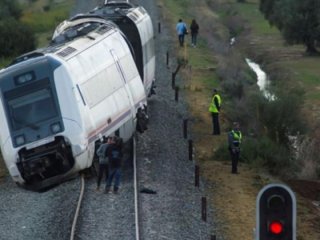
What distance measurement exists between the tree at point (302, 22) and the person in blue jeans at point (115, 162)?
39.9 m

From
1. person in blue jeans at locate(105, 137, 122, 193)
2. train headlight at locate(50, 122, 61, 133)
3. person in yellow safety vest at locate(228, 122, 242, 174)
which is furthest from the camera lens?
person in yellow safety vest at locate(228, 122, 242, 174)

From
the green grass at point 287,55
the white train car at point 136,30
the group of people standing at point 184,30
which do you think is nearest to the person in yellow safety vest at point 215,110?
the white train car at point 136,30

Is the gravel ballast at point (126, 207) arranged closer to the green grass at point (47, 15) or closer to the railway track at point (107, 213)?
the railway track at point (107, 213)

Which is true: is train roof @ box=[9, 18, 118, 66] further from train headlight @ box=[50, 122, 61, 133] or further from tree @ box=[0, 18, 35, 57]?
tree @ box=[0, 18, 35, 57]

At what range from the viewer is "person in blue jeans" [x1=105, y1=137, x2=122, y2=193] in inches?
762

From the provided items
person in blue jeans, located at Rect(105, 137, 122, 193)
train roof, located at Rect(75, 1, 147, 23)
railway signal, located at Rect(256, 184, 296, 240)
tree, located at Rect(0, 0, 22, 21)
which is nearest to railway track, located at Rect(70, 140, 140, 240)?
person in blue jeans, located at Rect(105, 137, 122, 193)

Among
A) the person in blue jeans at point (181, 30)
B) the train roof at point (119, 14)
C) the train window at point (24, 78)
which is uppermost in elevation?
the train window at point (24, 78)

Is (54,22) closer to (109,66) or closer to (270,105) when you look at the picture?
(270,105)

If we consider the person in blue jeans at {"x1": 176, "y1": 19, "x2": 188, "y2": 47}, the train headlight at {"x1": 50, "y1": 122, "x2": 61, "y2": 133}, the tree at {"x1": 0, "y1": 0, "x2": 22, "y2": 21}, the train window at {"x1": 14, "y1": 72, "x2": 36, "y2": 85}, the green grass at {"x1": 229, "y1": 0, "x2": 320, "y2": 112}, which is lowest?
the green grass at {"x1": 229, "y1": 0, "x2": 320, "y2": 112}

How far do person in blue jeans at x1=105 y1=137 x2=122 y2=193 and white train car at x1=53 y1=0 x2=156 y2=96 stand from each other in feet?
19.6

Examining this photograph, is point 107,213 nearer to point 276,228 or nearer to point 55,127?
point 55,127

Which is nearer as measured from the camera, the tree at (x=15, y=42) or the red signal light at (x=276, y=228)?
the red signal light at (x=276, y=228)

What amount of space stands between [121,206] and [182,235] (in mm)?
2199

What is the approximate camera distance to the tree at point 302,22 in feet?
189
